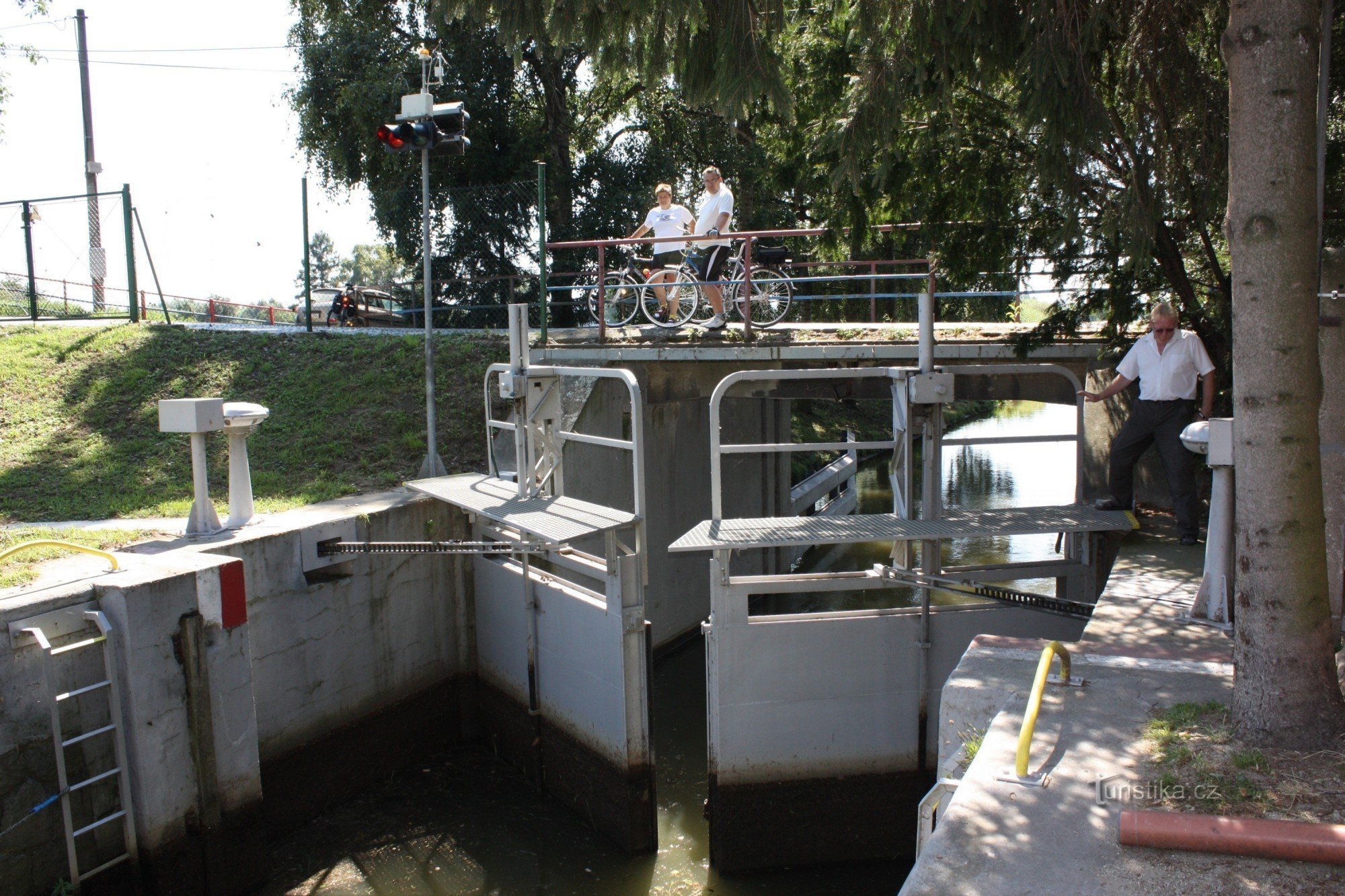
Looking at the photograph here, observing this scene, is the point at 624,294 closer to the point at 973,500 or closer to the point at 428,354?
the point at 428,354

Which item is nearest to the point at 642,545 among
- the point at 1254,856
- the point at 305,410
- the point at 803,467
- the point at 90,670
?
the point at 90,670

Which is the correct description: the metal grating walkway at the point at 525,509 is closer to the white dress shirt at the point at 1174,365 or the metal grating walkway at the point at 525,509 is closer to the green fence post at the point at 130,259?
the white dress shirt at the point at 1174,365

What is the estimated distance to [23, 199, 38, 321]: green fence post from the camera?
13.4 meters

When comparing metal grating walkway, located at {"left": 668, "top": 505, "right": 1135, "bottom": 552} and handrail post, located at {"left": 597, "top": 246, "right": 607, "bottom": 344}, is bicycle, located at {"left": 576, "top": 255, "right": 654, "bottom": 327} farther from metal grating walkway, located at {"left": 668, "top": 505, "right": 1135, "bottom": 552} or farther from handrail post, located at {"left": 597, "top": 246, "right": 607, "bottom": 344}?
metal grating walkway, located at {"left": 668, "top": 505, "right": 1135, "bottom": 552}

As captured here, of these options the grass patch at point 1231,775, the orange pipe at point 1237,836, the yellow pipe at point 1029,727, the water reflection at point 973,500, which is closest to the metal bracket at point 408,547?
the water reflection at point 973,500

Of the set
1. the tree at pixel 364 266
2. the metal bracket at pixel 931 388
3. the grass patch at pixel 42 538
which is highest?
the tree at pixel 364 266

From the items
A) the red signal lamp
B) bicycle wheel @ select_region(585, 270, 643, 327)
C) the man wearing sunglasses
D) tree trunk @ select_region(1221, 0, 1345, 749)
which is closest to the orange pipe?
tree trunk @ select_region(1221, 0, 1345, 749)

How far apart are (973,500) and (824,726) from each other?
15.6 metres

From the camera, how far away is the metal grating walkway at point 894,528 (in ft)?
21.5

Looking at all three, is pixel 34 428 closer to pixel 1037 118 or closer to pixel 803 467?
pixel 1037 118

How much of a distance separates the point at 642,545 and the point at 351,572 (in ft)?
8.37

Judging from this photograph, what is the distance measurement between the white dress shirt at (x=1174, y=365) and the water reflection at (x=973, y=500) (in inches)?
67.4

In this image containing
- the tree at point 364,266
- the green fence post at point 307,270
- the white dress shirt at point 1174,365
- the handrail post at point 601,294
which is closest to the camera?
the white dress shirt at point 1174,365

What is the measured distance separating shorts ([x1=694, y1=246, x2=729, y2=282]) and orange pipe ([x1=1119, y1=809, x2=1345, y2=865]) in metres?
8.15
